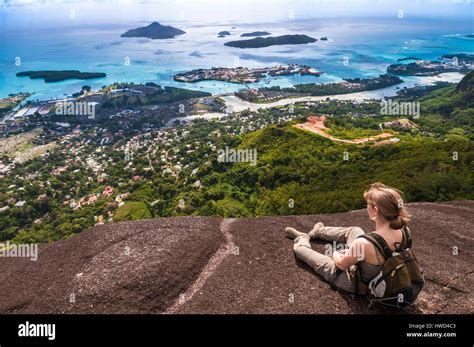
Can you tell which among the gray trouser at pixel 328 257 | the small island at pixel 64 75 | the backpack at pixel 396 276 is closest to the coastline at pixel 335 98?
the small island at pixel 64 75

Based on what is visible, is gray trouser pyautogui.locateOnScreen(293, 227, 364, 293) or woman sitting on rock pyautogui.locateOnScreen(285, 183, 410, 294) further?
gray trouser pyautogui.locateOnScreen(293, 227, 364, 293)

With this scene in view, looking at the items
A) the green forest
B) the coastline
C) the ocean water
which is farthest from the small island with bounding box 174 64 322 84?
the green forest

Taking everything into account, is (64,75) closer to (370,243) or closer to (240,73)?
(240,73)

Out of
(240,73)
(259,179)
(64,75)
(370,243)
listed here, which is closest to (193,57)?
(240,73)

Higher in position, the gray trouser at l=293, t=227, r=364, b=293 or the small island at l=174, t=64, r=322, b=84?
the small island at l=174, t=64, r=322, b=84

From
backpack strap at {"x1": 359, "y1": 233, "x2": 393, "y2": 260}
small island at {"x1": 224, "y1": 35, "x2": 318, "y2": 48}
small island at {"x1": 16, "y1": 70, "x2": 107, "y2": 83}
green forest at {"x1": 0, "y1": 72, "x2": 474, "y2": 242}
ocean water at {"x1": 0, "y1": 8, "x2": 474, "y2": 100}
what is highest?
small island at {"x1": 224, "y1": 35, "x2": 318, "y2": 48}

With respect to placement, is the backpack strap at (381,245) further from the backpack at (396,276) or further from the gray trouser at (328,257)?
the gray trouser at (328,257)

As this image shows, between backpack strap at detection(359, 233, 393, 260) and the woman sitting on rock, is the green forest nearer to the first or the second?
the woman sitting on rock

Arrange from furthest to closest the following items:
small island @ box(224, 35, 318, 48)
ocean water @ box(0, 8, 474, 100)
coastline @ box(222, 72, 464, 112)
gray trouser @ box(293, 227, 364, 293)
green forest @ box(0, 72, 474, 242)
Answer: small island @ box(224, 35, 318, 48)
ocean water @ box(0, 8, 474, 100)
coastline @ box(222, 72, 464, 112)
green forest @ box(0, 72, 474, 242)
gray trouser @ box(293, 227, 364, 293)
